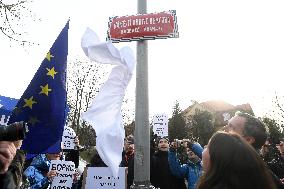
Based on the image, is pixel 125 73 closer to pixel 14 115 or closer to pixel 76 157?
pixel 14 115

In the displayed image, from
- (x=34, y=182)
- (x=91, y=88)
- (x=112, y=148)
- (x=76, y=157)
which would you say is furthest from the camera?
(x=91, y=88)

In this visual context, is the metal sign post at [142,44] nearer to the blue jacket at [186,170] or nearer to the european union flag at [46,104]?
the blue jacket at [186,170]

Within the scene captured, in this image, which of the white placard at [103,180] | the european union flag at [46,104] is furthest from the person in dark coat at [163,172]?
the european union flag at [46,104]

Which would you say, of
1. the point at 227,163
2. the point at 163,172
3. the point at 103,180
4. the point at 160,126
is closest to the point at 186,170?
the point at 163,172

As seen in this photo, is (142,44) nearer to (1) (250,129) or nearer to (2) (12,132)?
(1) (250,129)

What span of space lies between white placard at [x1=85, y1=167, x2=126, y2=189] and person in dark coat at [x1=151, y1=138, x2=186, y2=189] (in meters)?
0.94

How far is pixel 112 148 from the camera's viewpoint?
4.03m

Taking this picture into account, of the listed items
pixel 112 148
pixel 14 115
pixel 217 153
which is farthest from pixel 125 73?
pixel 217 153

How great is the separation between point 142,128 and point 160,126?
122 inches

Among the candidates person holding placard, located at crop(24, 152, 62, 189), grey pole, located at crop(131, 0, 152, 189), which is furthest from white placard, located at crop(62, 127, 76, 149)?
grey pole, located at crop(131, 0, 152, 189)

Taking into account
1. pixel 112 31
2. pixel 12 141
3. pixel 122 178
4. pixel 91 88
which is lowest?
pixel 122 178

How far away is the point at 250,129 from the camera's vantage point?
3.79 m

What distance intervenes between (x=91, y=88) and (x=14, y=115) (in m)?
37.9

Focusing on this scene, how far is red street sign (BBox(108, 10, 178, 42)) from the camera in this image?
535cm
